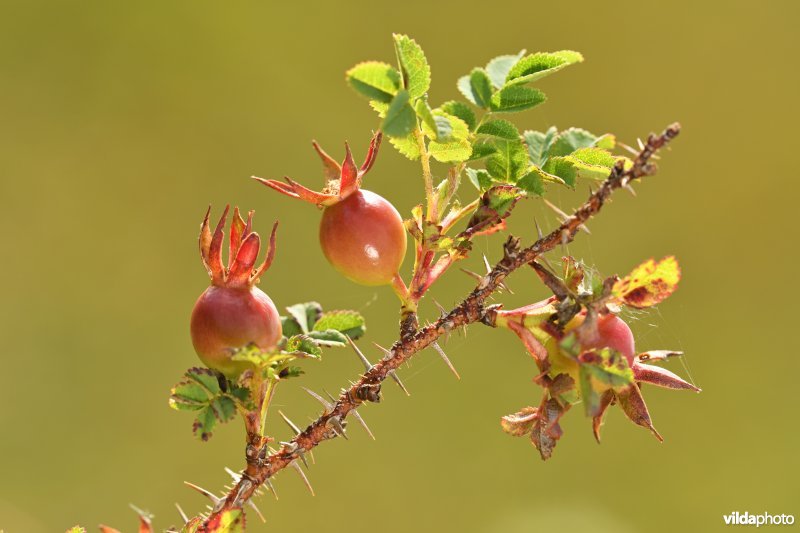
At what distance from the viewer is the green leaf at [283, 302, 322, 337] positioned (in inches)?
22.3

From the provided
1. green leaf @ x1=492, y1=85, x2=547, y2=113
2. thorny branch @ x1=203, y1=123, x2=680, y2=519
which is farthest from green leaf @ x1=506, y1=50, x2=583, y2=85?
thorny branch @ x1=203, y1=123, x2=680, y2=519

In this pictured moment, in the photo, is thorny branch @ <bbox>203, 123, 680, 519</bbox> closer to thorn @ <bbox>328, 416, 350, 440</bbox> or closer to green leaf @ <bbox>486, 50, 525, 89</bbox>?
thorn @ <bbox>328, 416, 350, 440</bbox>

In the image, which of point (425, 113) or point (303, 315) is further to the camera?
point (303, 315)

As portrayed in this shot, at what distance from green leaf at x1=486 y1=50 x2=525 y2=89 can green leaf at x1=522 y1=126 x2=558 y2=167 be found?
1.9 inches

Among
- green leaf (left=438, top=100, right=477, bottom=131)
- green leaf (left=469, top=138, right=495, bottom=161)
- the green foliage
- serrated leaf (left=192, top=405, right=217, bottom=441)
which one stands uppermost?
green leaf (left=438, top=100, right=477, bottom=131)

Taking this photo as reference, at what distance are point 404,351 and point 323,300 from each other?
1272 millimetres

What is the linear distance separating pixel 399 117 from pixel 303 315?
203 mm

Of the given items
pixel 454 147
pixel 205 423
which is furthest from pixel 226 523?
pixel 454 147

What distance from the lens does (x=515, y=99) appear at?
52cm

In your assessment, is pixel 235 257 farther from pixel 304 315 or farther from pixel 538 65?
pixel 538 65

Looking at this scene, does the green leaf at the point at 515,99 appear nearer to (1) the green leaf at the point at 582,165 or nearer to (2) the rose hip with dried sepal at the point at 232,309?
(1) the green leaf at the point at 582,165

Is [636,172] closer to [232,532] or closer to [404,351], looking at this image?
[404,351]

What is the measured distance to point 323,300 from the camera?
1.74m

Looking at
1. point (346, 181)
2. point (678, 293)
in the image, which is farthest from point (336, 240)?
point (678, 293)
